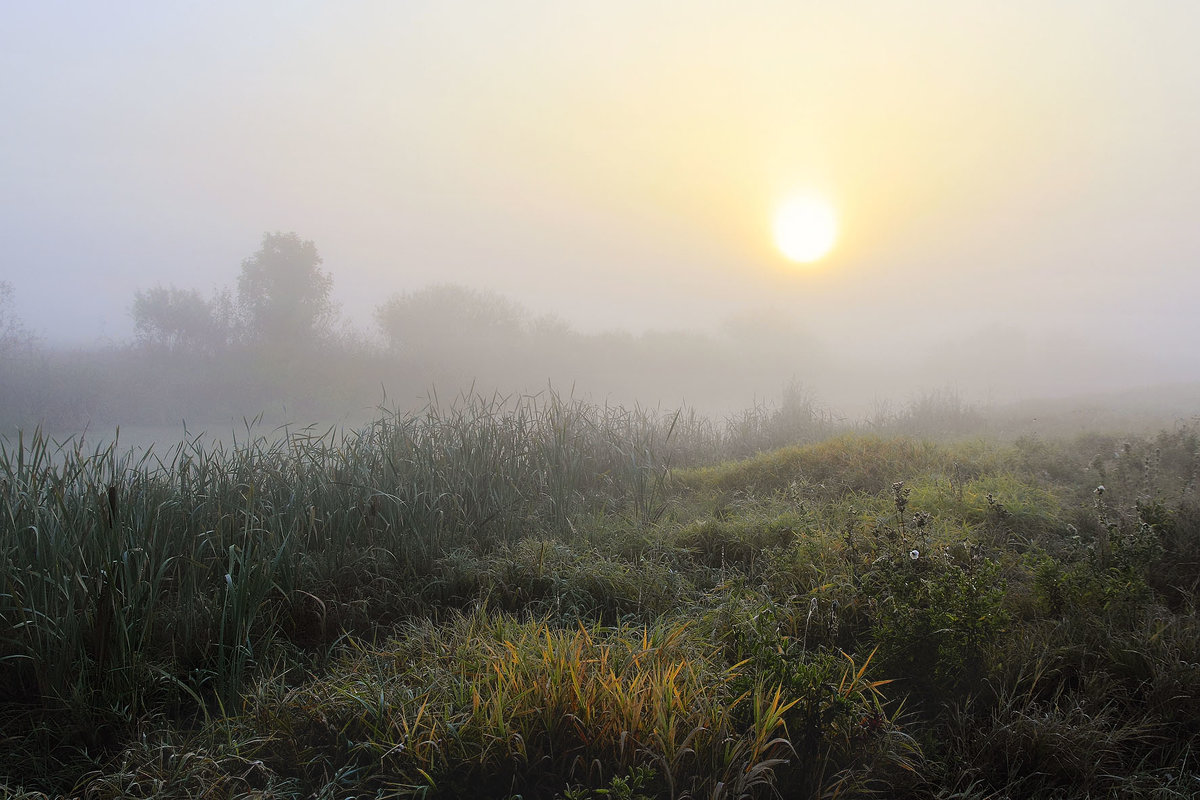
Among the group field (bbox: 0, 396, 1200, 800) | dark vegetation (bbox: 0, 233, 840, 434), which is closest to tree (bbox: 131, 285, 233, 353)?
dark vegetation (bbox: 0, 233, 840, 434)

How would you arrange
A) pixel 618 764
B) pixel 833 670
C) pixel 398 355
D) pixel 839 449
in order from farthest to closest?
pixel 398 355
pixel 839 449
pixel 833 670
pixel 618 764

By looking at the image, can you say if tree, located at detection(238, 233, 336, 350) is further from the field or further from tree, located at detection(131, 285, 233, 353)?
the field

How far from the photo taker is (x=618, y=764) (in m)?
1.60

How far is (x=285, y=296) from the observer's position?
8617 millimetres

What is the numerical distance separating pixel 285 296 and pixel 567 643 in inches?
330

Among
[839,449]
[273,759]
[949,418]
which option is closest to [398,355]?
[839,449]

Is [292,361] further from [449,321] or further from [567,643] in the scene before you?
[567,643]

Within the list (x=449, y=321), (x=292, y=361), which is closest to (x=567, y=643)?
(x=292, y=361)

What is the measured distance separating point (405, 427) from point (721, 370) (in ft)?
42.0

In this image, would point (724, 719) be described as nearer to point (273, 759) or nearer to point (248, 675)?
point (273, 759)

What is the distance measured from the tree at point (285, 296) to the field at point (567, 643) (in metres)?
4.34

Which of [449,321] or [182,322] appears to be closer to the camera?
[182,322]

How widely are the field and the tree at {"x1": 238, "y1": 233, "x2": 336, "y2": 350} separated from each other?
4.34 metres

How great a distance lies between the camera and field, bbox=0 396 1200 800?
1.67 m
